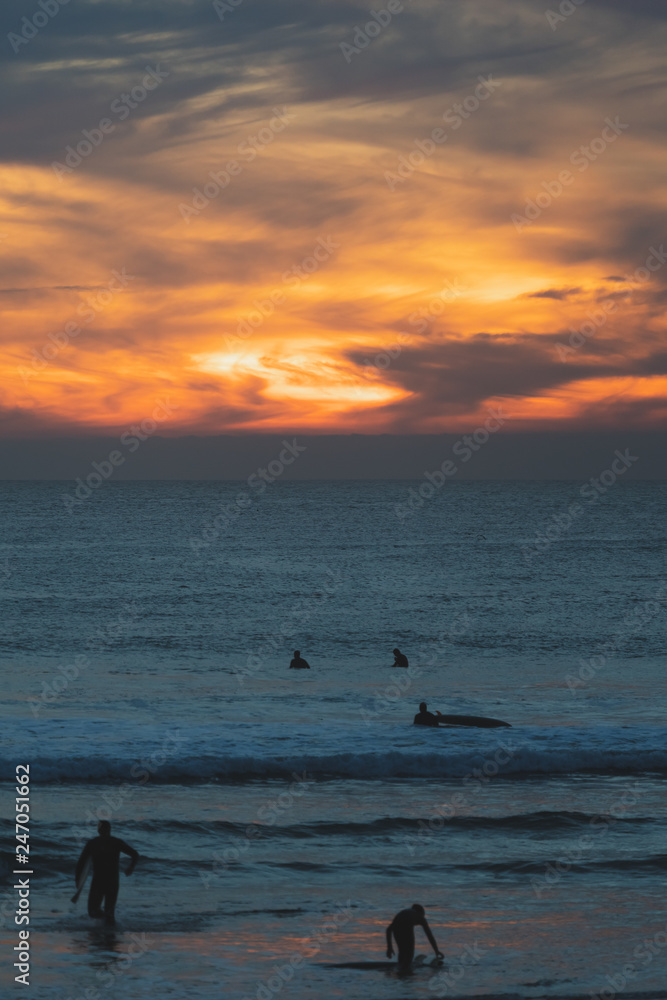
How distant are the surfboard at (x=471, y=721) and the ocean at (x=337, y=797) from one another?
0.85 metres

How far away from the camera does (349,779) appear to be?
24.9 meters

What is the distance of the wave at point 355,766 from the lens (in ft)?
81.4

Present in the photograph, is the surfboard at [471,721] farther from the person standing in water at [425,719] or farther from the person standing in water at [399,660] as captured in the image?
the person standing in water at [399,660]

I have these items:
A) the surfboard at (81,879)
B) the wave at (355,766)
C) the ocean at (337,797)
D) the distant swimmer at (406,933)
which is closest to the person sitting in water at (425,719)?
the ocean at (337,797)

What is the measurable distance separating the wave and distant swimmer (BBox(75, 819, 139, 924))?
8.86m

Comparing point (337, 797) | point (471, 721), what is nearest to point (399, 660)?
point (471, 721)

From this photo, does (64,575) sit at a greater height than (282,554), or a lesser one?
lesser

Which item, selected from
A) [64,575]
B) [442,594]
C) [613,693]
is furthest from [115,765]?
[64,575]

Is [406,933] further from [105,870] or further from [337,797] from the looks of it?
[337,797]

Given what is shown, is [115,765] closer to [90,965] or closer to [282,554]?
[90,965]

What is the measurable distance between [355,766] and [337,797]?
2.85 meters

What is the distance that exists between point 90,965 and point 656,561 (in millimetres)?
90030

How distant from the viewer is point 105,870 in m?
15.2

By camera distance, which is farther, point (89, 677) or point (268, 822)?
point (89, 677)
